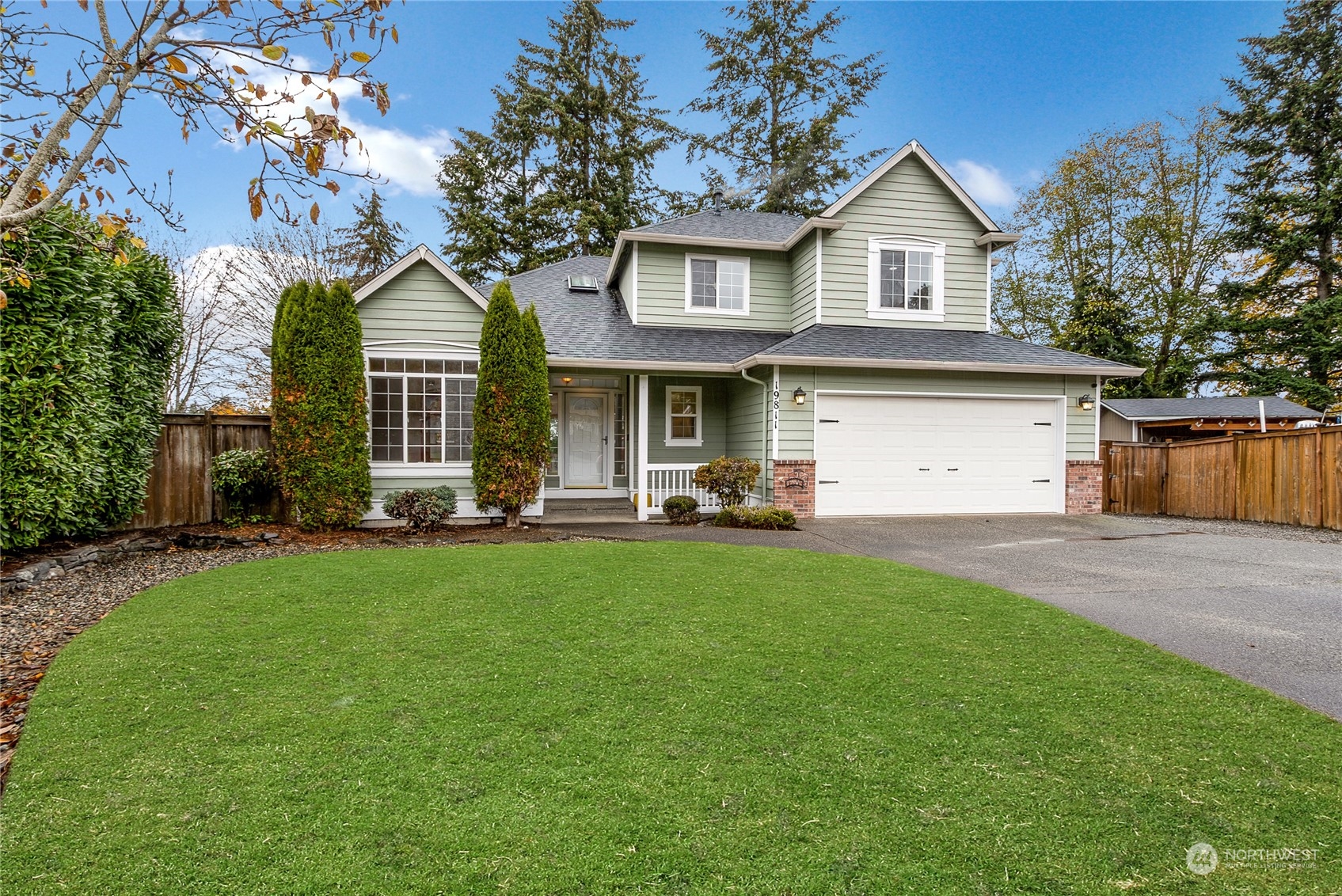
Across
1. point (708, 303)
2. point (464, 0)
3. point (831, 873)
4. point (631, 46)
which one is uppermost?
point (631, 46)

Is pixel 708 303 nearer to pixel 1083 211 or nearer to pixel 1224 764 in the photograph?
pixel 1224 764

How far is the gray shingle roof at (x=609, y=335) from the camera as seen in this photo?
1188 centimetres

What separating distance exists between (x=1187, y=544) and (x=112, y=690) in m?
11.9

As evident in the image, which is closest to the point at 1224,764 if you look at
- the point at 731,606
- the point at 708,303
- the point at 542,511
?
the point at 731,606

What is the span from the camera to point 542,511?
1118 cm

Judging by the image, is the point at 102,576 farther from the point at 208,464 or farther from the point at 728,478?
the point at 728,478

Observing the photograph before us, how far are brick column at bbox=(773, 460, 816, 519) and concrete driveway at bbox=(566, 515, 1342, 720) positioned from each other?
410mm

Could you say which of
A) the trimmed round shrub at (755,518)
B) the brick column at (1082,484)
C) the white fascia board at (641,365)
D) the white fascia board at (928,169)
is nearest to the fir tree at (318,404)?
the white fascia board at (641,365)

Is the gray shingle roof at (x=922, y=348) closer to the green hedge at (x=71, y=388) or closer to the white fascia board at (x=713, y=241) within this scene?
the white fascia board at (x=713, y=241)

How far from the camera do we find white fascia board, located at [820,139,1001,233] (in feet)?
41.8

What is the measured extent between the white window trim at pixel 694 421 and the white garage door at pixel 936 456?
9.46 ft

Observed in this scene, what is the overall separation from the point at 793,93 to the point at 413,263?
1946cm

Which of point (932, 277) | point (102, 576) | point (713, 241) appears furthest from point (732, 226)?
point (102, 576)

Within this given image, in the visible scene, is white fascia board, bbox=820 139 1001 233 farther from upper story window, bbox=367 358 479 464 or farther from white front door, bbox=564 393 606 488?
upper story window, bbox=367 358 479 464
